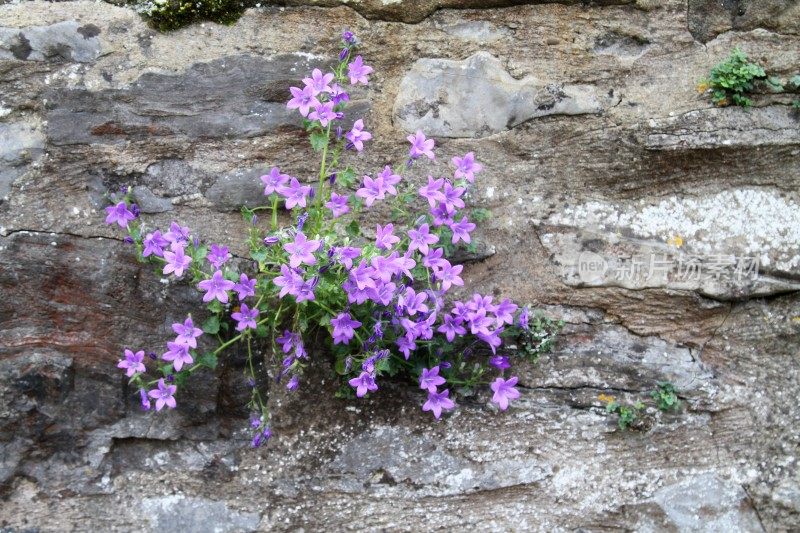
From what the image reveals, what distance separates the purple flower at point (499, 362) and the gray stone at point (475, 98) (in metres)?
0.75

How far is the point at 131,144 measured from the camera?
2.54 meters

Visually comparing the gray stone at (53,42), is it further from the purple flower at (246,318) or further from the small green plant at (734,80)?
the small green plant at (734,80)

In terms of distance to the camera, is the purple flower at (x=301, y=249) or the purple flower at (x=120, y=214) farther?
the purple flower at (x=120, y=214)

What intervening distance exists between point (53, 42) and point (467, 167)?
54.4 inches

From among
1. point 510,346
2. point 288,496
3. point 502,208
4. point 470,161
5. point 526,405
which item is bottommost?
point 288,496

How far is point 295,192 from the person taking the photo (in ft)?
7.79

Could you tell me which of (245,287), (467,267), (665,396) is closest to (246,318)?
(245,287)

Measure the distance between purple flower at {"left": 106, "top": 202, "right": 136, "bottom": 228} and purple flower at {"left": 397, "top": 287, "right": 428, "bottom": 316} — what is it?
2.84 ft

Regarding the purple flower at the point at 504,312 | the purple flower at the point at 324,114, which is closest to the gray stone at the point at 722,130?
the purple flower at the point at 504,312

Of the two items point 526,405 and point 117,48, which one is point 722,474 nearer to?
point 526,405

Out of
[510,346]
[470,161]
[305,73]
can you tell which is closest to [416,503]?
[510,346]

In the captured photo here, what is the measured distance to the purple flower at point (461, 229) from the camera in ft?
8.13

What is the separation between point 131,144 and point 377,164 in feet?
2.62

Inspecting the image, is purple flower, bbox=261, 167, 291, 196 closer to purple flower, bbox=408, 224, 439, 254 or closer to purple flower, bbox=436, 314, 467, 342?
purple flower, bbox=408, 224, 439, 254
